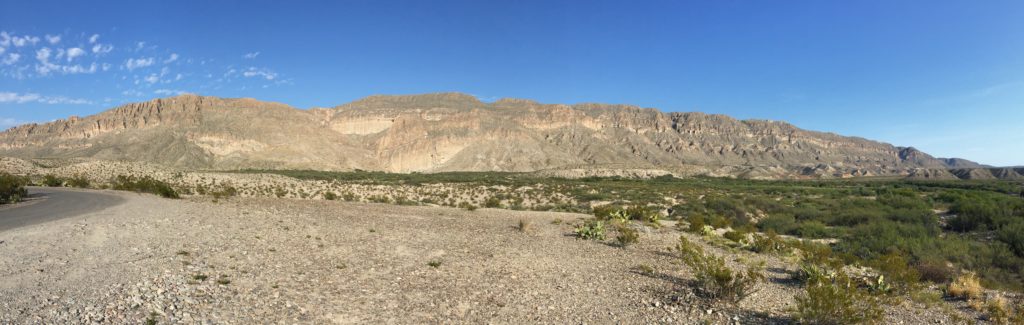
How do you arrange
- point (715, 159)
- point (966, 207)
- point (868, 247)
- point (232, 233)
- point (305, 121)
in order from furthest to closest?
point (715, 159)
point (305, 121)
point (966, 207)
point (868, 247)
point (232, 233)

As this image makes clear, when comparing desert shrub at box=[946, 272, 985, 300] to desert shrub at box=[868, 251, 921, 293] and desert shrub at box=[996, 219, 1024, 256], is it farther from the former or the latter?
desert shrub at box=[996, 219, 1024, 256]

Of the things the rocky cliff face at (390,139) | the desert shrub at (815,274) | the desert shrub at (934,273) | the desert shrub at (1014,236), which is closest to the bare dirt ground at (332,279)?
the desert shrub at (815,274)

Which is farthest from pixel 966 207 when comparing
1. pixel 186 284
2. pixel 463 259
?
pixel 186 284

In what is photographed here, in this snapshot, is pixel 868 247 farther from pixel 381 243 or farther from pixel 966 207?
pixel 381 243

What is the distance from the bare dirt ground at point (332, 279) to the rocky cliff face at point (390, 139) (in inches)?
3908

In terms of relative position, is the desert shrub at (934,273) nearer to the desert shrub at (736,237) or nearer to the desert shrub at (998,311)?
the desert shrub at (998,311)

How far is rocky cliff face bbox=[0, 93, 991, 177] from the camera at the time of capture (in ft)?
370

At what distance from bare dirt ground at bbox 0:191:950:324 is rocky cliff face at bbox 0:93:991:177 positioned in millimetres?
99272

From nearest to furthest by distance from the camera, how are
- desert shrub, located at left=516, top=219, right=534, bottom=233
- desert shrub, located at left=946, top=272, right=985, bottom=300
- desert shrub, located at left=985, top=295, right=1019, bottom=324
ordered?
desert shrub, located at left=985, top=295, right=1019, bottom=324, desert shrub, located at left=946, top=272, right=985, bottom=300, desert shrub, located at left=516, top=219, right=534, bottom=233

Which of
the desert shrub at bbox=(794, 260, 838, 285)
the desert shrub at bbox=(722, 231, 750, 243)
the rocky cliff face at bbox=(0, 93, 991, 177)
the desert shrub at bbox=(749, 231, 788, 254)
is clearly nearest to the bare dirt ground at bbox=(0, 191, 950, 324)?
the desert shrub at bbox=(794, 260, 838, 285)

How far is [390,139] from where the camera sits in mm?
139375

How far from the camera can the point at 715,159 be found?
558ft

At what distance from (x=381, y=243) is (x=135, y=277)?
6226mm

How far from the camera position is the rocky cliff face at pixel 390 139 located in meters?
113
